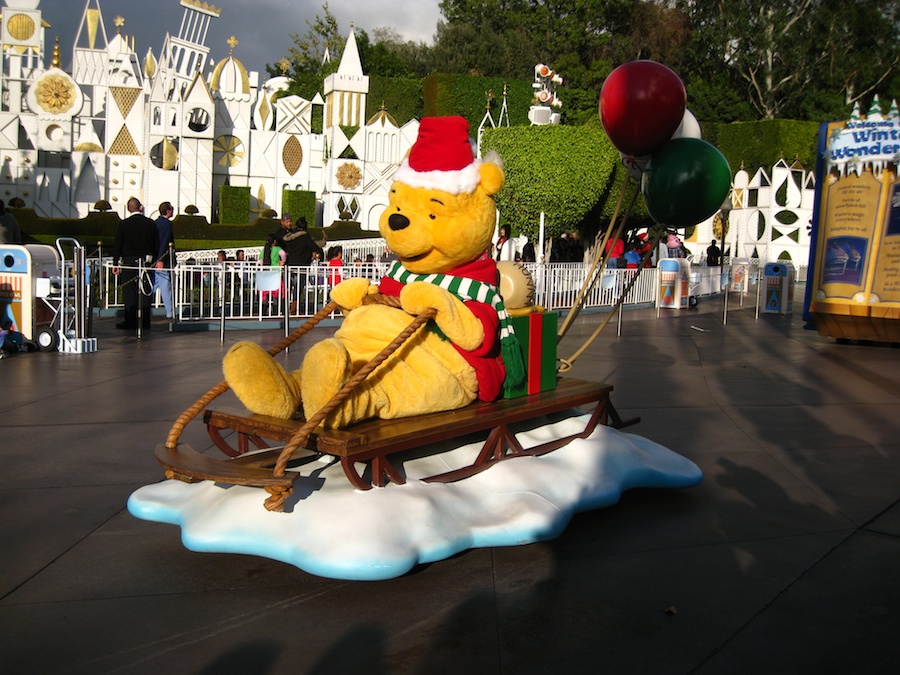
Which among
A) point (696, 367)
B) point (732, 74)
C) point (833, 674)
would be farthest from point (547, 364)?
point (732, 74)

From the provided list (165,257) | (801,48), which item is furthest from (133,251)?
(801,48)

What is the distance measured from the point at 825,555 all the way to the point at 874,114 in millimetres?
9858

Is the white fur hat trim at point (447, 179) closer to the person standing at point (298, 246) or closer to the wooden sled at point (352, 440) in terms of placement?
the wooden sled at point (352, 440)

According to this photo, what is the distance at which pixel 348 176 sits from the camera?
37750mm

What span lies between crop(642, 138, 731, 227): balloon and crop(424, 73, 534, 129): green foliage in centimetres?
4165

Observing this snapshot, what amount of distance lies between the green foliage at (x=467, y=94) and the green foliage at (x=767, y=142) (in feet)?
37.1

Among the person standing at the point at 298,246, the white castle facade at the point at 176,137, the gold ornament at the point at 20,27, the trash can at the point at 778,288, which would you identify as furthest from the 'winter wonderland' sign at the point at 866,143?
the gold ornament at the point at 20,27

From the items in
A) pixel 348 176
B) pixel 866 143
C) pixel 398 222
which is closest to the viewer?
pixel 398 222

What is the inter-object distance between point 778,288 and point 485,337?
16222 millimetres

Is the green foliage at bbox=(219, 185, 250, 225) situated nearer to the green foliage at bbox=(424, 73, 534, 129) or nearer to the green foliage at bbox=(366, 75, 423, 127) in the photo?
the green foliage at bbox=(424, 73, 534, 129)

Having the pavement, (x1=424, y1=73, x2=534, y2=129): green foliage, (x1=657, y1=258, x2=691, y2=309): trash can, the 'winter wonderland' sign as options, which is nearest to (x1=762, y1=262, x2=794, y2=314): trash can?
(x1=657, y1=258, x2=691, y2=309): trash can

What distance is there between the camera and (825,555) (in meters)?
4.13

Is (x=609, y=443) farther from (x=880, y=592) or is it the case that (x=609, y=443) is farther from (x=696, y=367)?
(x=696, y=367)

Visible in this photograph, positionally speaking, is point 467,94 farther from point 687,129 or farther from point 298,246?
point 687,129
